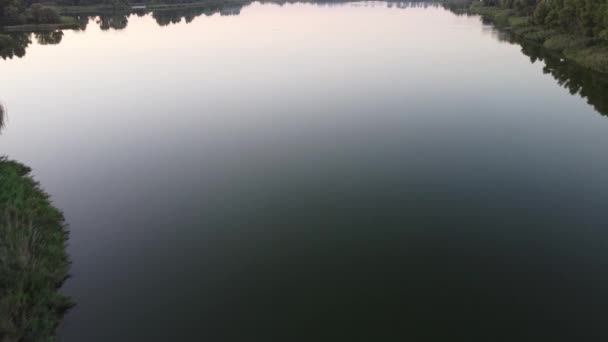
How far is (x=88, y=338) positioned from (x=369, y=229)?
11800 millimetres

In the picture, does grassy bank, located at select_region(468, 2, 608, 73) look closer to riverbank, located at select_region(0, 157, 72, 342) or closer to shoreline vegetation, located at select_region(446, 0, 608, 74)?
shoreline vegetation, located at select_region(446, 0, 608, 74)

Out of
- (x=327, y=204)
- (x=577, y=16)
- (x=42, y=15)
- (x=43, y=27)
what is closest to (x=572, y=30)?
(x=577, y=16)

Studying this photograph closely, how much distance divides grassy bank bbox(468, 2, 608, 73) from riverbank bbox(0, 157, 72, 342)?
57.3m

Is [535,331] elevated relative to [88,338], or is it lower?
lower

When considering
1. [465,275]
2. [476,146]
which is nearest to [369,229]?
[465,275]

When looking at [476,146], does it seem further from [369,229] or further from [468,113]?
[369,229]

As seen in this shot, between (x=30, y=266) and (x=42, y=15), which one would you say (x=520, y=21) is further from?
(x=42, y=15)

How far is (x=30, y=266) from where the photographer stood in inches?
525

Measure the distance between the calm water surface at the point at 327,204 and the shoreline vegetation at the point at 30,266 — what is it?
28.6 inches

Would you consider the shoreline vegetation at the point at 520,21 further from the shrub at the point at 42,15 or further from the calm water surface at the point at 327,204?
the calm water surface at the point at 327,204

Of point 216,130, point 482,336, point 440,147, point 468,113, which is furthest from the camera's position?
point 468,113

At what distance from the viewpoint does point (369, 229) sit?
56.8ft

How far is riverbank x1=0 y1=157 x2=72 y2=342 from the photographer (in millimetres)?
11375

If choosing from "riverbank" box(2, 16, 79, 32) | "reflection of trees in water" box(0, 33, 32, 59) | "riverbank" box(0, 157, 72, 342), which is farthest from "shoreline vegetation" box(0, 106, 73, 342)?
"riverbank" box(2, 16, 79, 32)
